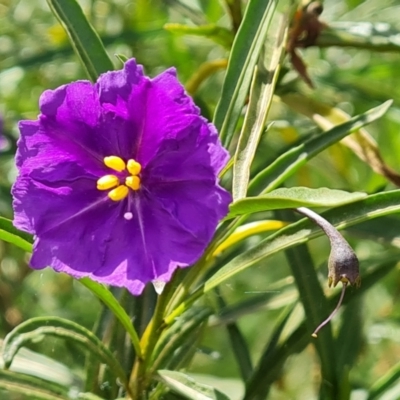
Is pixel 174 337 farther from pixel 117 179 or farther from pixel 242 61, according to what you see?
pixel 242 61

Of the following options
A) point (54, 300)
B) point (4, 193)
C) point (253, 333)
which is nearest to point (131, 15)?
point (4, 193)

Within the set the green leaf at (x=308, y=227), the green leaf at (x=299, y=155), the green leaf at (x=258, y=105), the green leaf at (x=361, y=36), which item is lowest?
the green leaf at (x=308, y=227)

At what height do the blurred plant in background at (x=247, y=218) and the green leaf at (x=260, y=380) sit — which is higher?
the blurred plant in background at (x=247, y=218)

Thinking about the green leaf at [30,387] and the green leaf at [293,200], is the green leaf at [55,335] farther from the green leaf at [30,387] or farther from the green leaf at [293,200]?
the green leaf at [293,200]

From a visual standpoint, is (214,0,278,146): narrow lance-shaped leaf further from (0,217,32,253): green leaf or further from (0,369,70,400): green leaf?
(0,369,70,400): green leaf

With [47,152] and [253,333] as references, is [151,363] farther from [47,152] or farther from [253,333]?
[253,333]

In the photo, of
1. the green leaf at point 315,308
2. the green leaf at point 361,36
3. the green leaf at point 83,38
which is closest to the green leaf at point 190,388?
the green leaf at point 315,308
